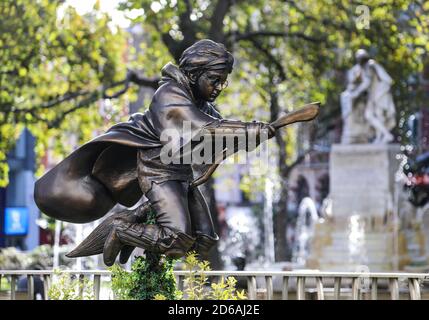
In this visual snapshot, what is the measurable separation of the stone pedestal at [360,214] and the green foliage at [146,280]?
1407cm

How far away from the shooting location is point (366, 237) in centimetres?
2183

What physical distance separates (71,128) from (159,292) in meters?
17.6

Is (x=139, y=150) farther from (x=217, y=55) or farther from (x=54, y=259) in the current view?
(x=54, y=259)

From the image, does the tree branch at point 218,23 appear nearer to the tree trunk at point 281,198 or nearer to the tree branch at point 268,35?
the tree branch at point 268,35

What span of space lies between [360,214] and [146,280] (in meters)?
15.6

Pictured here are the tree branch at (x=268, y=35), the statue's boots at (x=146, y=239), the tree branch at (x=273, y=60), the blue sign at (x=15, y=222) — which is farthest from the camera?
the blue sign at (x=15, y=222)

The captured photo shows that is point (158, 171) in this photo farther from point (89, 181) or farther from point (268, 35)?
point (268, 35)

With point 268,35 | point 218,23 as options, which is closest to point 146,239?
point 218,23

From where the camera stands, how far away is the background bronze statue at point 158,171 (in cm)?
696

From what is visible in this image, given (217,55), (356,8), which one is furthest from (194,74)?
(356,8)

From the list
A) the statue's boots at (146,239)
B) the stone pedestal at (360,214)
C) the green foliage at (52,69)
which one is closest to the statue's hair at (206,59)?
the statue's boots at (146,239)

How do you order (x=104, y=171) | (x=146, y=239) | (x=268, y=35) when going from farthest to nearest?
(x=268, y=35)
(x=104, y=171)
(x=146, y=239)

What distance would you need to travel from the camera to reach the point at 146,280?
278 inches

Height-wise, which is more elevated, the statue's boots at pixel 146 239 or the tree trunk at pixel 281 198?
the tree trunk at pixel 281 198
